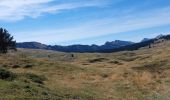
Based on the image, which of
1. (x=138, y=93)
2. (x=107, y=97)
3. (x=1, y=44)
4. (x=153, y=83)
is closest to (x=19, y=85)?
(x=107, y=97)

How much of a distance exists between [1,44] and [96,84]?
2442 inches

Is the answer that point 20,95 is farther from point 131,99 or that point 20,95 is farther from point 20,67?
point 20,67

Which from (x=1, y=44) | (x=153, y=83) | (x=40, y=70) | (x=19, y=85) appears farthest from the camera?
(x=1, y=44)

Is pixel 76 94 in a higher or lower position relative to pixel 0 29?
lower

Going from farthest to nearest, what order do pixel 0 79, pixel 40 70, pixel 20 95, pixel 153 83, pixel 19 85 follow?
pixel 40 70, pixel 153 83, pixel 0 79, pixel 19 85, pixel 20 95

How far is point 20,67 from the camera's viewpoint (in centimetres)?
5512

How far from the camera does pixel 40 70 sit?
52.7 meters

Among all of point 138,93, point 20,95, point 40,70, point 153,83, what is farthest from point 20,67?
point 20,95

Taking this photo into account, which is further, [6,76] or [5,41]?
[5,41]

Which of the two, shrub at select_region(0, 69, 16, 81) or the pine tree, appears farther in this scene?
the pine tree

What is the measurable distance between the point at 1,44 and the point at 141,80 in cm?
6257

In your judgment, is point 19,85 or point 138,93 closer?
point 19,85

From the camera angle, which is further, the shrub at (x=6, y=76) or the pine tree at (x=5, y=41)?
the pine tree at (x=5, y=41)

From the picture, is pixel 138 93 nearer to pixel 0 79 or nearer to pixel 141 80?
pixel 141 80
